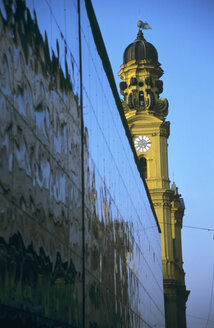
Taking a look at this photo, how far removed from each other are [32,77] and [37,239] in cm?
246

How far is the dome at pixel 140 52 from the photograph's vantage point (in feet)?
247

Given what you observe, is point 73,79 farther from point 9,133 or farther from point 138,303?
point 138,303

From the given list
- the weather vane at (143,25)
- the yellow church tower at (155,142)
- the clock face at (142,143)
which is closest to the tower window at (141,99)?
the yellow church tower at (155,142)

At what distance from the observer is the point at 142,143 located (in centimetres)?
7088

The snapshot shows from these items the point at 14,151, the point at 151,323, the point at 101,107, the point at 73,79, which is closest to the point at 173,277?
the point at 151,323

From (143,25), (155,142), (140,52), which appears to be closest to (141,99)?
(140,52)

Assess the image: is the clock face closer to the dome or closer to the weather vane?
the dome

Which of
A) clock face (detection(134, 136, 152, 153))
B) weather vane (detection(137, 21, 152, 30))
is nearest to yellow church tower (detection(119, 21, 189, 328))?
clock face (detection(134, 136, 152, 153))

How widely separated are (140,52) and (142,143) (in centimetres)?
1093

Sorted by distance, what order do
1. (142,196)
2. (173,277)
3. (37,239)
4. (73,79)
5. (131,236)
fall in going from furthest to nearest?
(173,277), (142,196), (131,236), (73,79), (37,239)

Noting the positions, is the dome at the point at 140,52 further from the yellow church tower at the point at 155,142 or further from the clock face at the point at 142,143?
the clock face at the point at 142,143

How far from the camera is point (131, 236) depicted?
27297mm

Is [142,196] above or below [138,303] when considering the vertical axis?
above

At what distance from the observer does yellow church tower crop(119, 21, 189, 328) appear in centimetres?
6994
